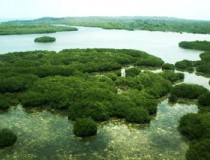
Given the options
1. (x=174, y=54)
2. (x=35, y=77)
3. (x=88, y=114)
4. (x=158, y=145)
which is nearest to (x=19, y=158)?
(x=88, y=114)

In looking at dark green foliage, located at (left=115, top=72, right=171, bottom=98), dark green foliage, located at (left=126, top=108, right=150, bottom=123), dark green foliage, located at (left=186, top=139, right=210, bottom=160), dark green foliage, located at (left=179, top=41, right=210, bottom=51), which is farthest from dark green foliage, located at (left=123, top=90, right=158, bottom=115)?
dark green foliage, located at (left=179, top=41, right=210, bottom=51)

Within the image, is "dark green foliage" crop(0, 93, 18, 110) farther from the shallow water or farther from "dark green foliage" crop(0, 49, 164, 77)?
the shallow water

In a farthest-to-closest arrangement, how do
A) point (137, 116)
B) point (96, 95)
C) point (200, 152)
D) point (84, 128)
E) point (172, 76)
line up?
point (172, 76)
point (96, 95)
point (137, 116)
point (84, 128)
point (200, 152)

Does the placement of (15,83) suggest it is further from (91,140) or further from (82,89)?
(91,140)

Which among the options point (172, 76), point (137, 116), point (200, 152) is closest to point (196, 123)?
point (137, 116)

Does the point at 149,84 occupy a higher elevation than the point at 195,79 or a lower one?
higher

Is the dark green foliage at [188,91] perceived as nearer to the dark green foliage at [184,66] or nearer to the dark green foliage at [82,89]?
the dark green foliage at [82,89]

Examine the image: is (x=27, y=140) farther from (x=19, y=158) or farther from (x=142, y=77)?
(x=142, y=77)

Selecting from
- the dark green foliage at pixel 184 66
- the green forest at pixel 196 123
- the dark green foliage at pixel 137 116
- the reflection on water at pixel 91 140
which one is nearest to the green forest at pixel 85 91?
the dark green foliage at pixel 137 116
